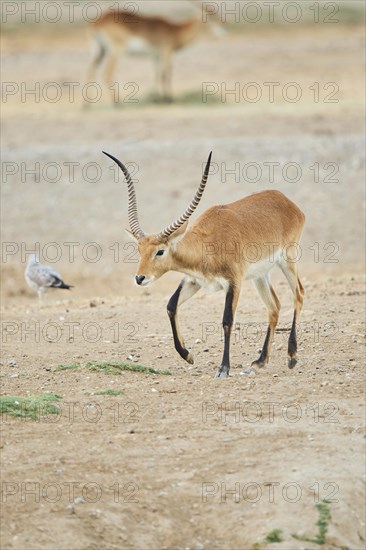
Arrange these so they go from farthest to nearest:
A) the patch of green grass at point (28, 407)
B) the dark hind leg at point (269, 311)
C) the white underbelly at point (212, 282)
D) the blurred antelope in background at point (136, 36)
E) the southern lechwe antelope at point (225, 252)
A: the blurred antelope in background at point (136, 36) < the dark hind leg at point (269, 311) < the white underbelly at point (212, 282) < the southern lechwe antelope at point (225, 252) < the patch of green grass at point (28, 407)

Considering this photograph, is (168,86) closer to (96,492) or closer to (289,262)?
(289,262)

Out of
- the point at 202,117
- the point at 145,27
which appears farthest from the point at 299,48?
the point at 202,117

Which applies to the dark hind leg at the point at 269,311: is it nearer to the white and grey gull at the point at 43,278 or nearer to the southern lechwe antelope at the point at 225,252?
the southern lechwe antelope at the point at 225,252

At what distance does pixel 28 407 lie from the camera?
9797 millimetres

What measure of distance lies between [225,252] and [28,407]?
236 cm

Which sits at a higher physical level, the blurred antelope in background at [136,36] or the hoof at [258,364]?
the blurred antelope in background at [136,36]

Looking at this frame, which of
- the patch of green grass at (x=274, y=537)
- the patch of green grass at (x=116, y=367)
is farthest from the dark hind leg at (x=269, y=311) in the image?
the patch of green grass at (x=274, y=537)

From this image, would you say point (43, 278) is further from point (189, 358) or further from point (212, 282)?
point (212, 282)

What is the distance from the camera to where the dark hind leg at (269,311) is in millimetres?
11500

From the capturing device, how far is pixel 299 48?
36594 millimetres

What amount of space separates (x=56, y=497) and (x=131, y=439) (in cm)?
98

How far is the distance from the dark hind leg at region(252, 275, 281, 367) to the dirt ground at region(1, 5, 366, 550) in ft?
0.41

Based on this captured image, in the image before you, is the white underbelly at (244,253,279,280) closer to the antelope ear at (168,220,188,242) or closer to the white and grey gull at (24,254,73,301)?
the antelope ear at (168,220,188,242)

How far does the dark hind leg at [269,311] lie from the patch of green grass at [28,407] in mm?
2250
